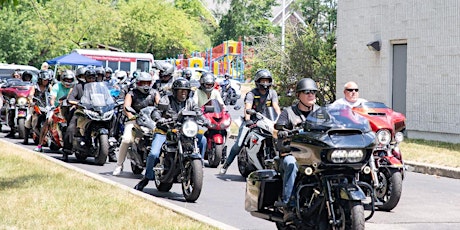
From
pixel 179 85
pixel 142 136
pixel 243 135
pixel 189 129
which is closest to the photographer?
pixel 189 129

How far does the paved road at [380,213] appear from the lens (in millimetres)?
10336

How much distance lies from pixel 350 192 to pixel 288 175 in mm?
851

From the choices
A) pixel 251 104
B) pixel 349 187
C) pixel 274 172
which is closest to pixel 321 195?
pixel 349 187

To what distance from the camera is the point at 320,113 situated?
816cm

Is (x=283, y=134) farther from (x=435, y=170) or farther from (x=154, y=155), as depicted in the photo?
(x=435, y=170)

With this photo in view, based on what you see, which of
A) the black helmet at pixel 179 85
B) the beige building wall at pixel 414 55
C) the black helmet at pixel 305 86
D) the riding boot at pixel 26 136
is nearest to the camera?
the black helmet at pixel 305 86

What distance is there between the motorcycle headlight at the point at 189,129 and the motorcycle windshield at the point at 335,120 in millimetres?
3481

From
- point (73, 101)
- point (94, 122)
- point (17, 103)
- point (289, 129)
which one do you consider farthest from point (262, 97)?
point (17, 103)

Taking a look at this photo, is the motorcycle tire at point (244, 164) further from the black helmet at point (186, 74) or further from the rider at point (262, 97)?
the black helmet at point (186, 74)

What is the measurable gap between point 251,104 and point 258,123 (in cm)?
94

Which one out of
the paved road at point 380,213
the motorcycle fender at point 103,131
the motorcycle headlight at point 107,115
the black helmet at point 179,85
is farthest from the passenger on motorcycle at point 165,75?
the black helmet at point 179,85

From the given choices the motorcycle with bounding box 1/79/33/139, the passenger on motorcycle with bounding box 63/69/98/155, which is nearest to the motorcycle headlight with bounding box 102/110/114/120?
the passenger on motorcycle with bounding box 63/69/98/155

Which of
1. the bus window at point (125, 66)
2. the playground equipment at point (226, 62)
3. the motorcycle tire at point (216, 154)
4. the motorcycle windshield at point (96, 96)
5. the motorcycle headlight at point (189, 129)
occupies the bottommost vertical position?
the motorcycle tire at point (216, 154)

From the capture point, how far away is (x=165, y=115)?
12242mm
